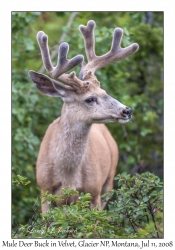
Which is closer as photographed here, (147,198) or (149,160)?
(147,198)

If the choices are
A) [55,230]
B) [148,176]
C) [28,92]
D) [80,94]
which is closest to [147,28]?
[28,92]

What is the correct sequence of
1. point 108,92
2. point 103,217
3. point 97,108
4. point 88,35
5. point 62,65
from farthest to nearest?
point 108,92
point 88,35
point 97,108
point 62,65
point 103,217

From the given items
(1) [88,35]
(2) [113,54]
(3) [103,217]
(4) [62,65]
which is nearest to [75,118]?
(4) [62,65]

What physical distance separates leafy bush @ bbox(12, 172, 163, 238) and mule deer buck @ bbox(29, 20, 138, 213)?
87 cm

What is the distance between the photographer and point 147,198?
6.42 metres

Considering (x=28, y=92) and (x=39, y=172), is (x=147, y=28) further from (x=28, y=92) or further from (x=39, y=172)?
(x=39, y=172)

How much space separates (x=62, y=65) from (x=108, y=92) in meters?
4.07

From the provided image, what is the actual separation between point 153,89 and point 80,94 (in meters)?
5.03

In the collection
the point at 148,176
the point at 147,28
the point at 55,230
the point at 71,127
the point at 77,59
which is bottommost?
the point at 55,230

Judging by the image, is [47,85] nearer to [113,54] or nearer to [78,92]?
[78,92]

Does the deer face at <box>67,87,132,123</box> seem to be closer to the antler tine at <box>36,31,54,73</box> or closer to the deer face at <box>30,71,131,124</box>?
the deer face at <box>30,71,131,124</box>

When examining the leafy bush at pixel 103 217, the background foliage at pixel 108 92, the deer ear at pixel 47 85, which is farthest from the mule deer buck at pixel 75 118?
the background foliage at pixel 108 92

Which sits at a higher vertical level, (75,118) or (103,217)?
(75,118)

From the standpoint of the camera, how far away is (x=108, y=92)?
1116cm
